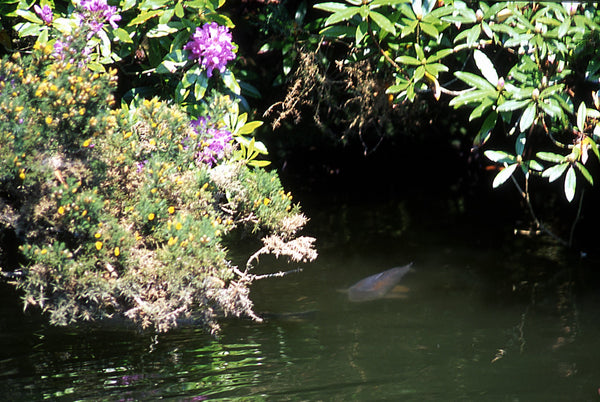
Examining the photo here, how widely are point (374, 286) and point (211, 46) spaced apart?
6.47ft

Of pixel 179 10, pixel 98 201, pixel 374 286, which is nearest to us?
pixel 98 201

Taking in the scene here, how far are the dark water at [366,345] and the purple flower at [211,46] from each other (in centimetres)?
157

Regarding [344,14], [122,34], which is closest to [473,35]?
[344,14]

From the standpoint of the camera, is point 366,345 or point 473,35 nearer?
point 473,35

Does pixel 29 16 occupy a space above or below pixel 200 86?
above

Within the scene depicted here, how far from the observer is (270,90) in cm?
613

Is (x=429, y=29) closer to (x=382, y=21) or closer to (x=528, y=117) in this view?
(x=382, y=21)

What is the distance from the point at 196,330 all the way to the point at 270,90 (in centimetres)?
272

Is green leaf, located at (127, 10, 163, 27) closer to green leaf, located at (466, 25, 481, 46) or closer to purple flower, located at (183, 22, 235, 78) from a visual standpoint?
purple flower, located at (183, 22, 235, 78)

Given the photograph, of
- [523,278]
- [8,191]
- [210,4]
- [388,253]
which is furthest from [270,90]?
[8,191]

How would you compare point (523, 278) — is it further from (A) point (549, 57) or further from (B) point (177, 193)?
(B) point (177, 193)

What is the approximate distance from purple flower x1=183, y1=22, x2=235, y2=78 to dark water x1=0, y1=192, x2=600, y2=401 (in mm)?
1571

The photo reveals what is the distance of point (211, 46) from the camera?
390cm

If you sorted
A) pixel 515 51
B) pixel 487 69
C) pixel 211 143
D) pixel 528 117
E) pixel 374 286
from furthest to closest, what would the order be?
pixel 374 286
pixel 515 51
pixel 211 143
pixel 487 69
pixel 528 117
